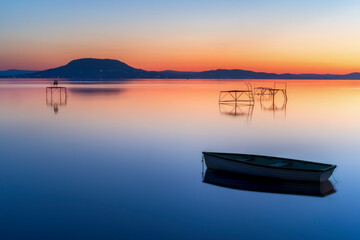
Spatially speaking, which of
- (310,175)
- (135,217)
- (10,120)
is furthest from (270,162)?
(10,120)

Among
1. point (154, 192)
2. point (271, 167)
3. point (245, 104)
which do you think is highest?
point (245, 104)

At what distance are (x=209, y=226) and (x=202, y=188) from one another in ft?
11.5

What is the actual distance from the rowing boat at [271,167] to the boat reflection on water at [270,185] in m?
0.21

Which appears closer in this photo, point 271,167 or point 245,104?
point 271,167

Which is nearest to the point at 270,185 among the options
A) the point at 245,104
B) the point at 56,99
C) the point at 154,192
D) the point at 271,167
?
the point at 271,167

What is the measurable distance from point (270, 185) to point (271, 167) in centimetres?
76

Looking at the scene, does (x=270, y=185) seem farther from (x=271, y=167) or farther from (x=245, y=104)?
(x=245, y=104)

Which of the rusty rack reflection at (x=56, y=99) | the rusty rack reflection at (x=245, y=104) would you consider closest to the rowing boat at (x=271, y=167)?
the rusty rack reflection at (x=245, y=104)

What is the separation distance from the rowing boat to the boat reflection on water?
206mm

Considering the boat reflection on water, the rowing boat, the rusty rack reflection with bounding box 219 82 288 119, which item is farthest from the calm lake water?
the rusty rack reflection with bounding box 219 82 288 119

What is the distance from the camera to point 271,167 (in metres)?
14.5

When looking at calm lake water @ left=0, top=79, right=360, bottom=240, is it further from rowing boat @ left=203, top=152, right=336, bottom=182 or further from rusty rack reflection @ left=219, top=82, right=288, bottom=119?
rusty rack reflection @ left=219, top=82, right=288, bottom=119

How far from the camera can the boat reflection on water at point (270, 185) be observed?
1355 centimetres

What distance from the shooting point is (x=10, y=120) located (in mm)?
34250
